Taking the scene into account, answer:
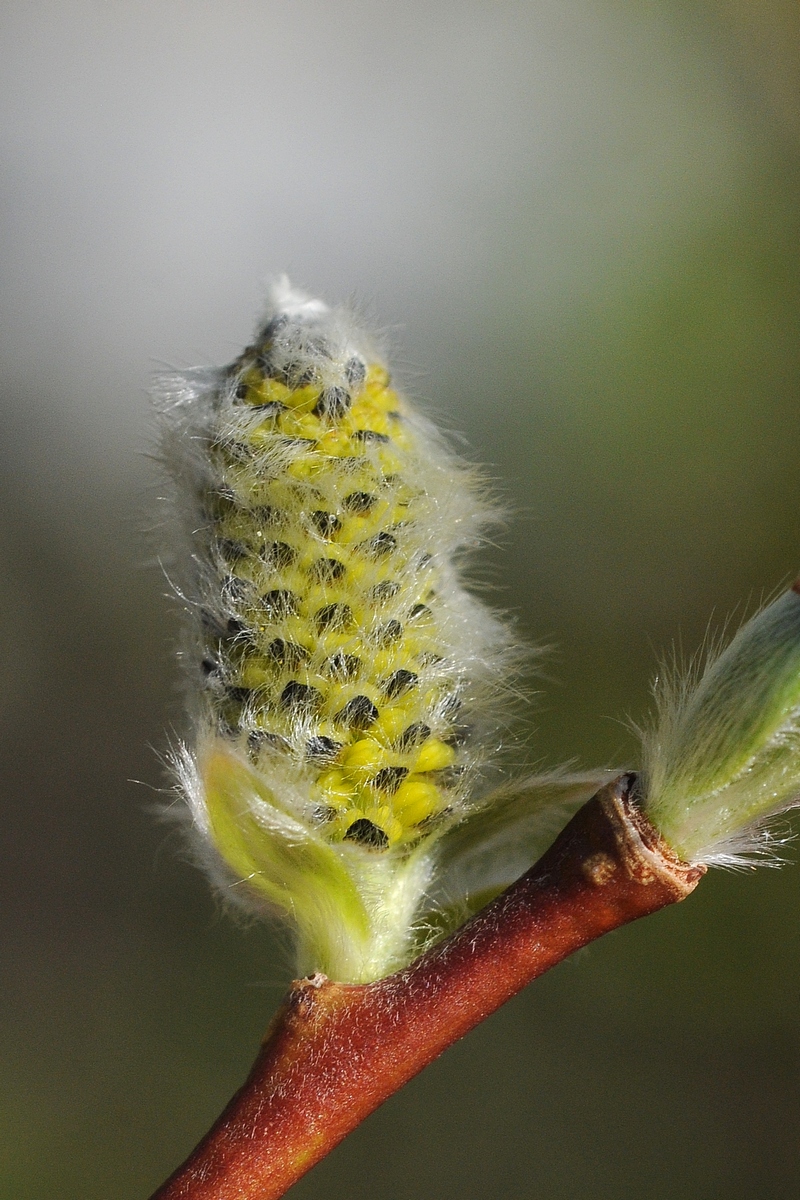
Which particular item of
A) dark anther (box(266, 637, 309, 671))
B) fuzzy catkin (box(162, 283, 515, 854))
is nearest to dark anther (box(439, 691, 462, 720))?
fuzzy catkin (box(162, 283, 515, 854))

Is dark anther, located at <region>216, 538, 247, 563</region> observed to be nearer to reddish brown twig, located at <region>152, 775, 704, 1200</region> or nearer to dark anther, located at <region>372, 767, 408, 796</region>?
dark anther, located at <region>372, 767, 408, 796</region>

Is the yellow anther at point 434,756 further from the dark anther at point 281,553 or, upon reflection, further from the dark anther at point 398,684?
the dark anther at point 281,553

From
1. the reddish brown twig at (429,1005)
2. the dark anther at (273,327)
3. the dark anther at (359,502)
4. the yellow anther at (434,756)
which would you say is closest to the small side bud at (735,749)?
the reddish brown twig at (429,1005)

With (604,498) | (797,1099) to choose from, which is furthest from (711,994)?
(604,498)

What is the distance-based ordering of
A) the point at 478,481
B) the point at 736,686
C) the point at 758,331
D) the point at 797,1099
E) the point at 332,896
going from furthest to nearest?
1. the point at 758,331
2. the point at 797,1099
3. the point at 478,481
4. the point at 332,896
5. the point at 736,686

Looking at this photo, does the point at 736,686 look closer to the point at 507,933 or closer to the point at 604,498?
the point at 507,933

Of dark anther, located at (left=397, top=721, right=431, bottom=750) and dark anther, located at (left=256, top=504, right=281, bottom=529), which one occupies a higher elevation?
dark anther, located at (left=256, top=504, right=281, bottom=529)
